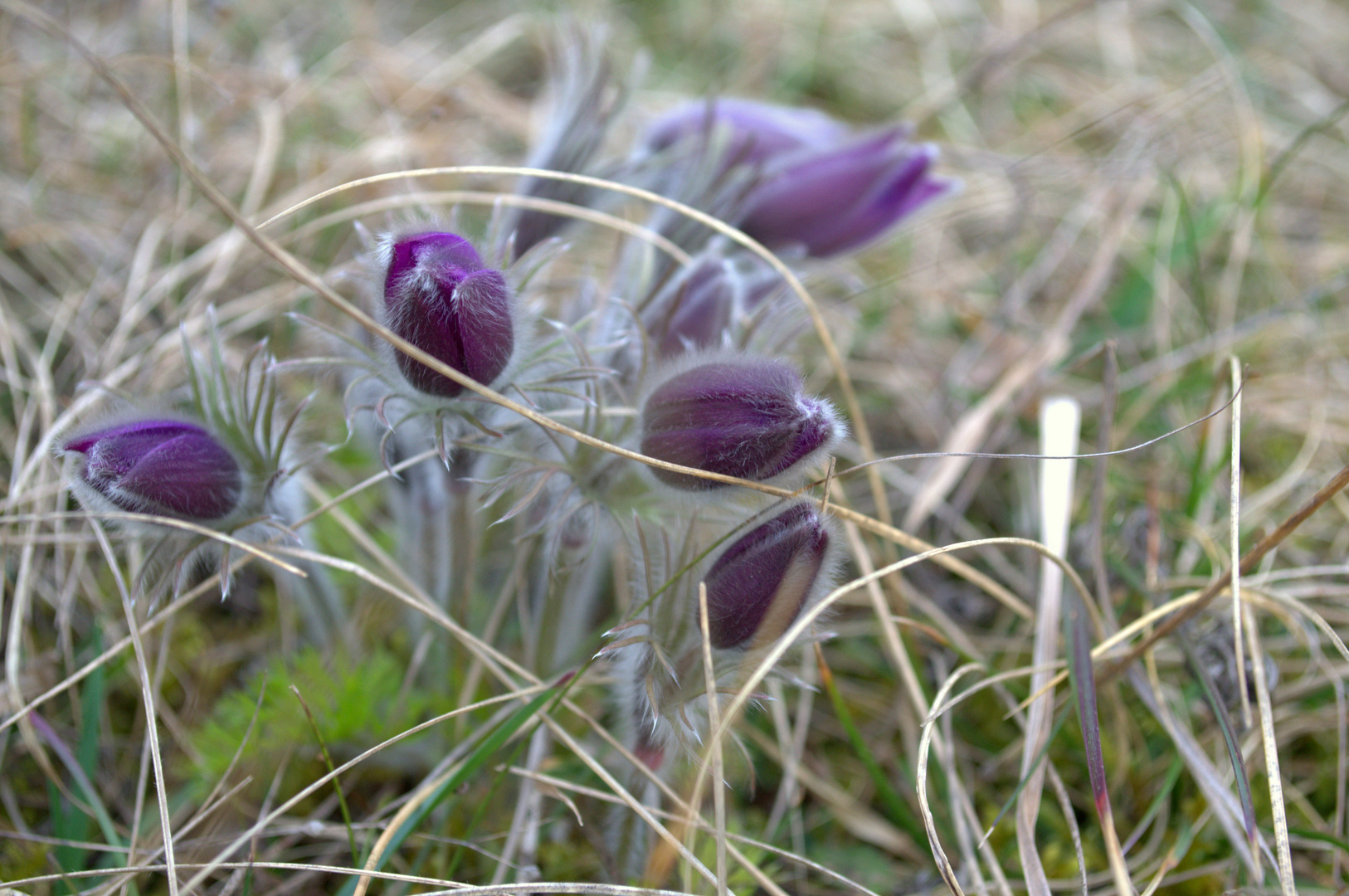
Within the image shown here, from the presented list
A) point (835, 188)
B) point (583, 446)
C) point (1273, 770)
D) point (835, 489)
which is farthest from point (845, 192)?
point (1273, 770)

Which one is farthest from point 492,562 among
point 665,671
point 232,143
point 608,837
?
point 232,143

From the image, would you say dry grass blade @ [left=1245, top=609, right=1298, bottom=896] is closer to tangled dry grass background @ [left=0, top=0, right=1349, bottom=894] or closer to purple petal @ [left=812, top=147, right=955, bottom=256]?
tangled dry grass background @ [left=0, top=0, right=1349, bottom=894]

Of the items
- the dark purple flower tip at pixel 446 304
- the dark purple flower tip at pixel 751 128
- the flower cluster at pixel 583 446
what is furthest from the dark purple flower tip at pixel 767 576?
the dark purple flower tip at pixel 751 128

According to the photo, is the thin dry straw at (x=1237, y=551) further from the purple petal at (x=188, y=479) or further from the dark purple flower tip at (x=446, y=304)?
the purple petal at (x=188, y=479)

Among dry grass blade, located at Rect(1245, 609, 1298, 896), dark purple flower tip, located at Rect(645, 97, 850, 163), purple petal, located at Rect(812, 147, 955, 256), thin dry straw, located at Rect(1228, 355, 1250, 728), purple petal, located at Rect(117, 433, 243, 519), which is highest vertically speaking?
dark purple flower tip, located at Rect(645, 97, 850, 163)

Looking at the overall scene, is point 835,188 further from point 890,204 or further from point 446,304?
point 446,304

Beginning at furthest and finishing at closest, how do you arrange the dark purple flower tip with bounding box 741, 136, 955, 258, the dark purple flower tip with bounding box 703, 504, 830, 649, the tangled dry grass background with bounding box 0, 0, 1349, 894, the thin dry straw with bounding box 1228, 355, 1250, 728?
the dark purple flower tip with bounding box 741, 136, 955, 258
the tangled dry grass background with bounding box 0, 0, 1349, 894
the thin dry straw with bounding box 1228, 355, 1250, 728
the dark purple flower tip with bounding box 703, 504, 830, 649

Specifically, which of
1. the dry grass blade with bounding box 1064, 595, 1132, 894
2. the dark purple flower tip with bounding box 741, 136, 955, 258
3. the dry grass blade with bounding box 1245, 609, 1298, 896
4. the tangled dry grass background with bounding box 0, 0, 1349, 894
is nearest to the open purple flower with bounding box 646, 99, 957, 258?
the dark purple flower tip with bounding box 741, 136, 955, 258
